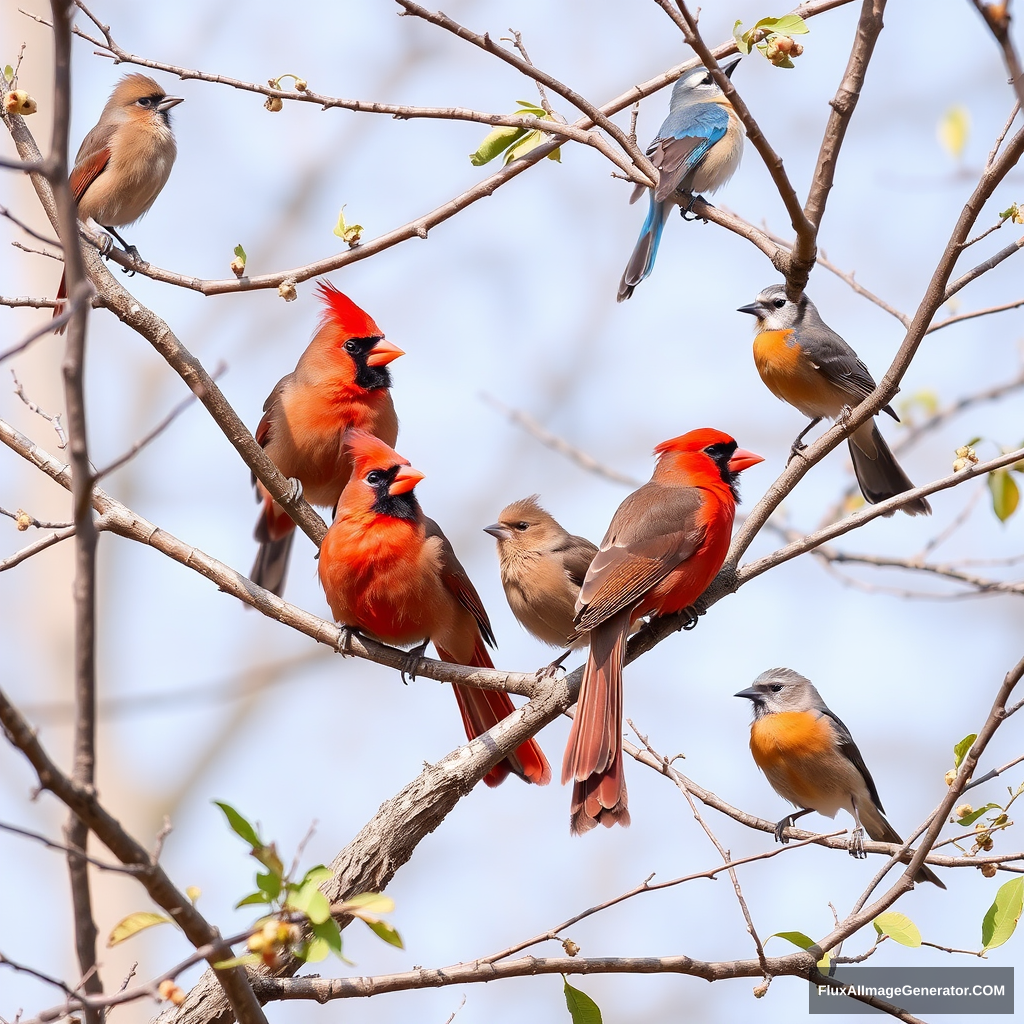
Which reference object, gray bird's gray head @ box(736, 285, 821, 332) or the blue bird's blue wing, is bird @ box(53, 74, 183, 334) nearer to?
the blue bird's blue wing

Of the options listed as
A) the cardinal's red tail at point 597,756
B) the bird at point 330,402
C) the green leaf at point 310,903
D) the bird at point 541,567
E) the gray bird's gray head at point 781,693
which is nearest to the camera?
the green leaf at point 310,903

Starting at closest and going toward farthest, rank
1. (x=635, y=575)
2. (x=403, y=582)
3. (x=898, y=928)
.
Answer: (x=898, y=928)
(x=635, y=575)
(x=403, y=582)

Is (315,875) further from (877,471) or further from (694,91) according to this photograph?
(694,91)

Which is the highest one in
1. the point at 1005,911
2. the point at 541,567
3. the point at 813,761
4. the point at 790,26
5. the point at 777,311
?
the point at 777,311

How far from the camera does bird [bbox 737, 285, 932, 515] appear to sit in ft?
18.5

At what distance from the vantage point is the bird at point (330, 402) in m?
5.02

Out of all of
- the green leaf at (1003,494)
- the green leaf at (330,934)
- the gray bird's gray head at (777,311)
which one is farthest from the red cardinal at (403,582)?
the gray bird's gray head at (777,311)

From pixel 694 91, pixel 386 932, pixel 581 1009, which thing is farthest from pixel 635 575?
pixel 694 91

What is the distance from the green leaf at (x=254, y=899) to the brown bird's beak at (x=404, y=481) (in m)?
2.27

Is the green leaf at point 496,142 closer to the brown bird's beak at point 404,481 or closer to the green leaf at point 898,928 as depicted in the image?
the brown bird's beak at point 404,481

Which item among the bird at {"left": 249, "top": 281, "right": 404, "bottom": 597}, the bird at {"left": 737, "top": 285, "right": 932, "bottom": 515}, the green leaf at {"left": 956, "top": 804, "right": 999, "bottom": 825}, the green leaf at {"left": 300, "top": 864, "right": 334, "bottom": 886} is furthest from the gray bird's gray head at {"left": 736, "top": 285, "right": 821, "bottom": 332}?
the green leaf at {"left": 300, "top": 864, "right": 334, "bottom": 886}

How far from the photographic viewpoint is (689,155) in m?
5.70

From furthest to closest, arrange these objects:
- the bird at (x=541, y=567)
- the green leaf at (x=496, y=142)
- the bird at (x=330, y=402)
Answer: the bird at (x=541, y=567), the bird at (x=330, y=402), the green leaf at (x=496, y=142)

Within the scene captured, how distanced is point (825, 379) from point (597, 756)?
273cm
